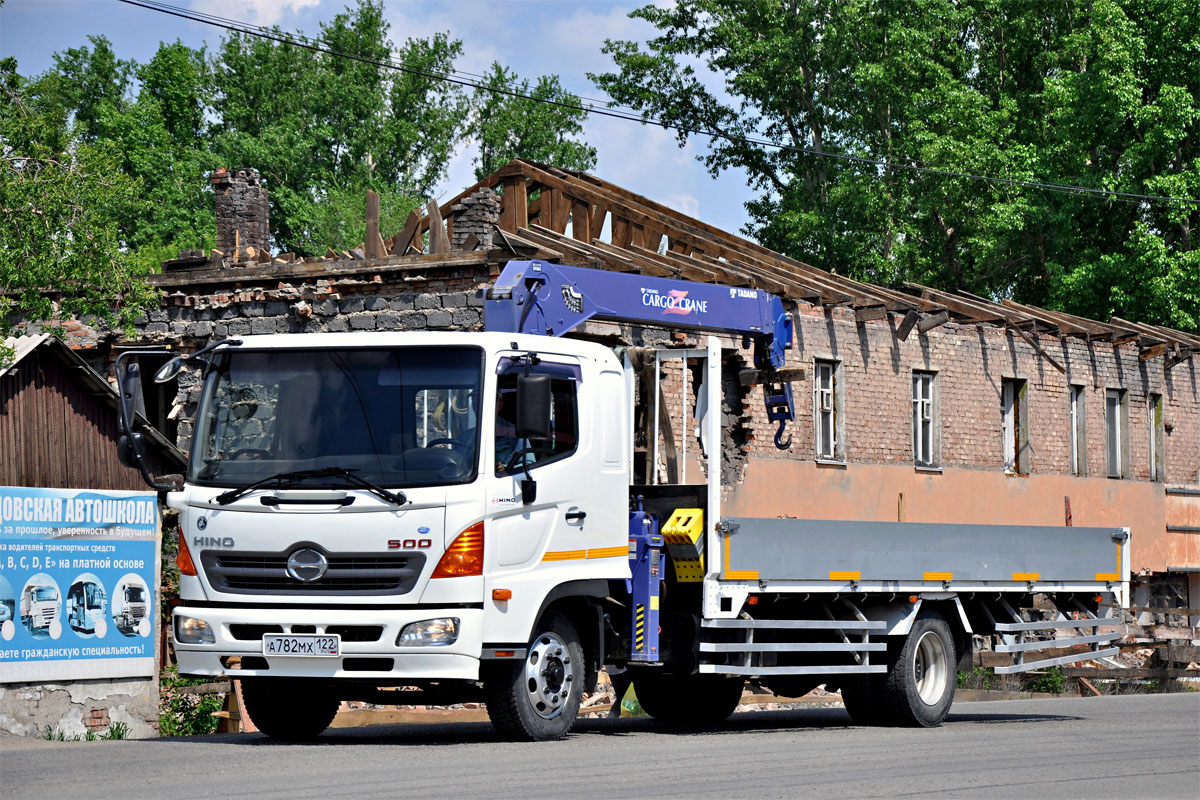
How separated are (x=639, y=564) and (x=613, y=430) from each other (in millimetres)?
1081

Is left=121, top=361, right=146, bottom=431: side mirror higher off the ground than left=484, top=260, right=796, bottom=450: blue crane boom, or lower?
lower

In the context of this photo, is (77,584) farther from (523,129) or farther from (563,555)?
(523,129)

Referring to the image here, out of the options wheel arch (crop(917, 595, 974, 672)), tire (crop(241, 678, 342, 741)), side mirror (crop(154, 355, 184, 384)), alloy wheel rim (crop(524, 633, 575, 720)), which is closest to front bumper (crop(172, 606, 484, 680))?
alloy wheel rim (crop(524, 633, 575, 720))

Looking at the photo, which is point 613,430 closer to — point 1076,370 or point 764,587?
point 764,587

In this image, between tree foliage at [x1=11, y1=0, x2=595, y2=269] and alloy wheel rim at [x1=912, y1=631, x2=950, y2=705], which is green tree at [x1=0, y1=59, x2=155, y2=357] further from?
tree foliage at [x1=11, y1=0, x2=595, y2=269]

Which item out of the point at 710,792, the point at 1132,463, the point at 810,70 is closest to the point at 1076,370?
the point at 1132,463

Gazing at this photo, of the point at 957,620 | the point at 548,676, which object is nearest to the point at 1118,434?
the point at 957,620

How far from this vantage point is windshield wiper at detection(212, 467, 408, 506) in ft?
35.7

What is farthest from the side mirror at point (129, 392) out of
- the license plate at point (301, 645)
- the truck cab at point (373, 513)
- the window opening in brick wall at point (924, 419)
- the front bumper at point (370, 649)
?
the window opening in brick wall at point (924, 419)

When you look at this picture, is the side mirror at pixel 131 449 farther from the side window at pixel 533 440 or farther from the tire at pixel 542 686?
the tire at pixel 542 686

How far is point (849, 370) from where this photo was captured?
29.5 meters

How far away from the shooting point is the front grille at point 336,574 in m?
10.9

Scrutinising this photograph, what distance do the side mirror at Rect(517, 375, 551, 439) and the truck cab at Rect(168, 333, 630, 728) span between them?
0.01m

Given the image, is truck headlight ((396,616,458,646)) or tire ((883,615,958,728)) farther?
tire ((883,615,958,728))
